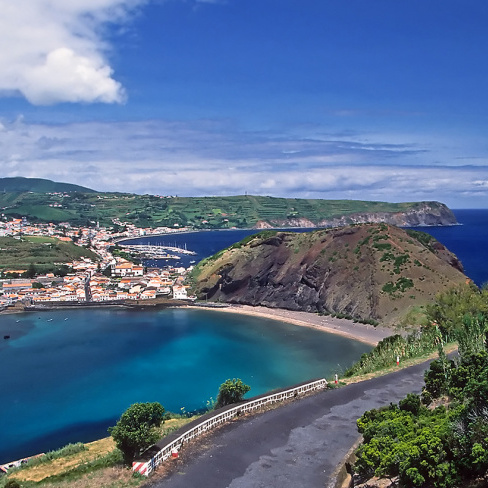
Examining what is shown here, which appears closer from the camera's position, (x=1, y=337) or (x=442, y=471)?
(x=442, y=471)

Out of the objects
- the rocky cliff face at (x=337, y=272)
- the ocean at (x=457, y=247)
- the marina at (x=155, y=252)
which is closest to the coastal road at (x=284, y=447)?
the rocky cliff face at (x=337, y=272)

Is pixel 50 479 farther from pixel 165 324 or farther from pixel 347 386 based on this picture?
pixel 165 324

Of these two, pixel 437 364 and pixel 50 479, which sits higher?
pixel 437 364

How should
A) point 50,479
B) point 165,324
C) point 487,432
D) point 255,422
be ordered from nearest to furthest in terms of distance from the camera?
point 487,432 → point 50,479 → point 255,422 → point 165,324

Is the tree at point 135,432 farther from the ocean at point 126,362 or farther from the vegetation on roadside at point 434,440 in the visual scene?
the ocean at point 126,362

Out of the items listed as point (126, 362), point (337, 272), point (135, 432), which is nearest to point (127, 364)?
point (126, 362)

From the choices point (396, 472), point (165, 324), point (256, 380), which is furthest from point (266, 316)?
point (396, 472)
